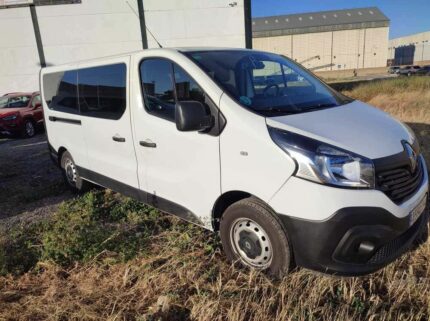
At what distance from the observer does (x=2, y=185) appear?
6410 millimetres

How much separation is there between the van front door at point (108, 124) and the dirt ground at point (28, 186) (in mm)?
893

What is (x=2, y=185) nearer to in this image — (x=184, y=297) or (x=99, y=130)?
(x=99, y=130)

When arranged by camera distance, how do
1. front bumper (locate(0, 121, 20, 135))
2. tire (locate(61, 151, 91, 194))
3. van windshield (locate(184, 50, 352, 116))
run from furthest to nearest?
front bumper (locate(0, 121, 20, 135))
tire (locate(61, 151, 91, 194))
van windshield (locate(184, 50, 352, 116))

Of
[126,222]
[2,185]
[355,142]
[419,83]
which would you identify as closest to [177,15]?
[419,83]

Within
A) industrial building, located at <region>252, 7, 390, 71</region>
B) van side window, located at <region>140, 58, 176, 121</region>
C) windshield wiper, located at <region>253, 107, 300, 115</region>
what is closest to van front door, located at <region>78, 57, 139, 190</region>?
van side window, located at <region>140, 58, 176, 121</region>

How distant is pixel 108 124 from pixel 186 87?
1364mm

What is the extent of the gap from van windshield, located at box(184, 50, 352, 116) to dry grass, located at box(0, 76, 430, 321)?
1.34m

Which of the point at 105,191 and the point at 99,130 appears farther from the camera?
the point at 105,191

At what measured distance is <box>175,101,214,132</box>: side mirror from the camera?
2.87m

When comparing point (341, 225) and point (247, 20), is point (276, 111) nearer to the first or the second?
point (341, 225)

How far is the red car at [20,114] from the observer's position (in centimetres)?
1245

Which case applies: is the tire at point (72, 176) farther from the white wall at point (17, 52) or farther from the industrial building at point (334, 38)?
the industrial building at point (334, 38)

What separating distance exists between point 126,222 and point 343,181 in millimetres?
2661

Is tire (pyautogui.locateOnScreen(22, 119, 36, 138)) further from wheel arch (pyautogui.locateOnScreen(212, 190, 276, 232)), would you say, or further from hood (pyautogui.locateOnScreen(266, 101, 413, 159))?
hood (pyautogui.locateOnScreen(266, 101, 413, 159))
